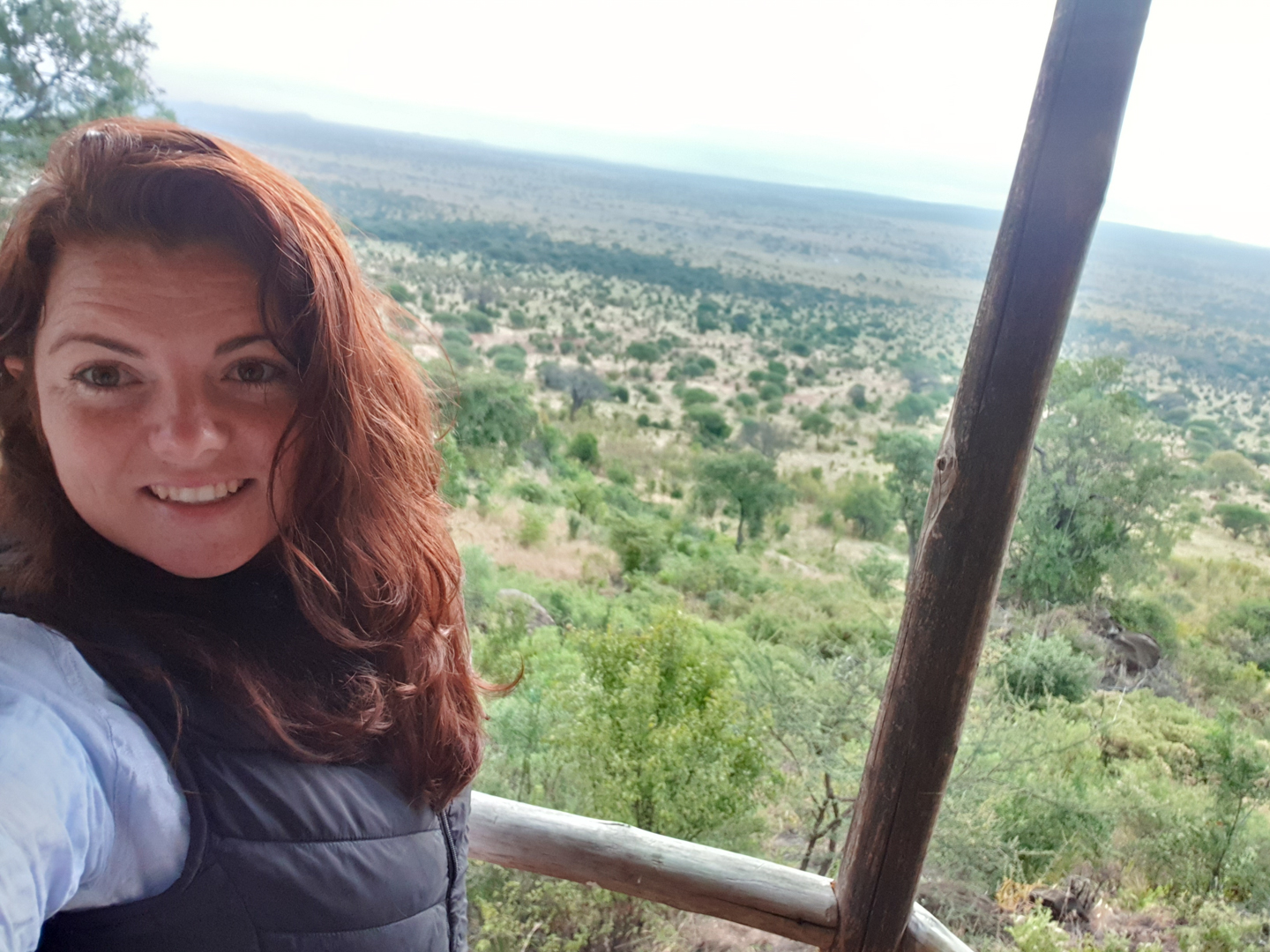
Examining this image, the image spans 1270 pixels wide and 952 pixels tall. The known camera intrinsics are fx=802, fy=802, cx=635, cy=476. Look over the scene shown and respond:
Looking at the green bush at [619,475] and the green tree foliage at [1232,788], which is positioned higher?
the green tree foliage at [1232,788]

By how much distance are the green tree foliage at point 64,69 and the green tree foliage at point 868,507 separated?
4.55m

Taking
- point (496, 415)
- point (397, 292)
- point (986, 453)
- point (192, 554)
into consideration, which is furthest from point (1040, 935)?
point (496, 415)

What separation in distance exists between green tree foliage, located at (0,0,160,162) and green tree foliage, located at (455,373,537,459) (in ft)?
7.74

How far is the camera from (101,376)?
58 centimetres

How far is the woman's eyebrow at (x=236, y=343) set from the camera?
60 centimetres

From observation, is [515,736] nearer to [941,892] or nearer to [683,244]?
[941,892]

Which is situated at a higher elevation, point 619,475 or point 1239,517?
point 1239,517

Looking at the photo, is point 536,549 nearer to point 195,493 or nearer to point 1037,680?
point 1037,680

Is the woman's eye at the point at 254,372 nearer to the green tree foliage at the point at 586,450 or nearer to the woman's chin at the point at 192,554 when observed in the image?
the woman's chin at the point at 192,554

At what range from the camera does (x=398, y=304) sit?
0.84 meters

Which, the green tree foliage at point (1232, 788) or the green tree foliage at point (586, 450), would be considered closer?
the green tree foliage at point (1232, 788)

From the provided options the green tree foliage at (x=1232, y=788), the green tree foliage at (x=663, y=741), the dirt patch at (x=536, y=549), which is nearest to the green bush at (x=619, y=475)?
the dirt patch at (x=536, y=549)

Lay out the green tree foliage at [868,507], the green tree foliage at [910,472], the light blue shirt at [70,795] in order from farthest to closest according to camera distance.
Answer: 1. the green tree foliage at [868,507]
2. the green tree foliage at [910,472]
3. the light blue shirt at [70,795]

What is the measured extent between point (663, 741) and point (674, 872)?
1000mm
